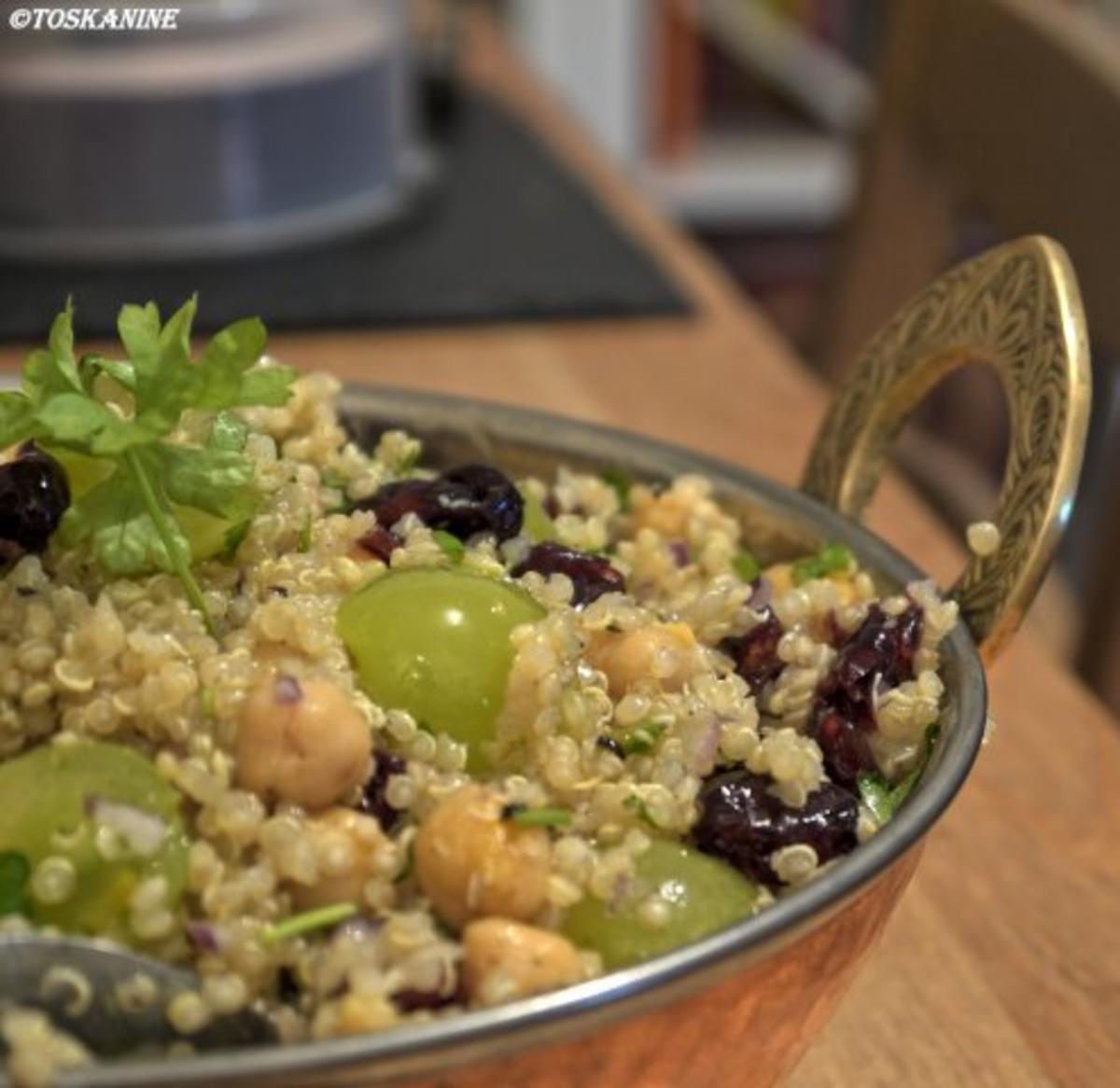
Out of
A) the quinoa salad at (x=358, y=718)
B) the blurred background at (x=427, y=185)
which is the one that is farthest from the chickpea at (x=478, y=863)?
the blurred background at (x=427, y=185)

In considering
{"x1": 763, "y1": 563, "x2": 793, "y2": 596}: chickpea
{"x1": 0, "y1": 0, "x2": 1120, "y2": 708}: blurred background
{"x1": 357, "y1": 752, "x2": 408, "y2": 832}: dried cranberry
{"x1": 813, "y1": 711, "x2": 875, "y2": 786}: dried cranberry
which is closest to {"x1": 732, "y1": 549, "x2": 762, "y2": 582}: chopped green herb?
{"x1": 763, "y1": 563, "x2": 793, "y2": 596}: chickpea

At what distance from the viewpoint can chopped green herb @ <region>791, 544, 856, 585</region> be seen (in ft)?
2.44

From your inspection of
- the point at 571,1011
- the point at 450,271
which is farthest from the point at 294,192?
the point at 571,1011

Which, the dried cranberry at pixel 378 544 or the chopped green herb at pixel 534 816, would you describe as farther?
the dried cranberry at pixel 378 544

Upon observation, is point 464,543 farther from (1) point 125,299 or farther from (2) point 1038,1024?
(1) point 125,299

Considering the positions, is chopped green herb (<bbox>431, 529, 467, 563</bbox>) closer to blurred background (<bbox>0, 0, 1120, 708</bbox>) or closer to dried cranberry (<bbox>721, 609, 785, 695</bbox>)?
dried cranberry (<bbox>721, 609, 785, 695</bbox>)

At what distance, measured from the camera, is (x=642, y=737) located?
0.60 meters

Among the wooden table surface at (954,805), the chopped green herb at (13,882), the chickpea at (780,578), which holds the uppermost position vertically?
the chopped green herb at (13,882)

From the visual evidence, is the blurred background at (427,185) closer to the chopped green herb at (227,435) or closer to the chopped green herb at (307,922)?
the chopped green herb at (227,435)

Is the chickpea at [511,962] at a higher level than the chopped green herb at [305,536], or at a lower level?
higher

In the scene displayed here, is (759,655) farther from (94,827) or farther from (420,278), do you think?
(420,278)

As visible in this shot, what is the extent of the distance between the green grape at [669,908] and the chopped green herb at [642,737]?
3 cm

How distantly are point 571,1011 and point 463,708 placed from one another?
5.6 inches

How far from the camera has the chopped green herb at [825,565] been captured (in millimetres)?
744
